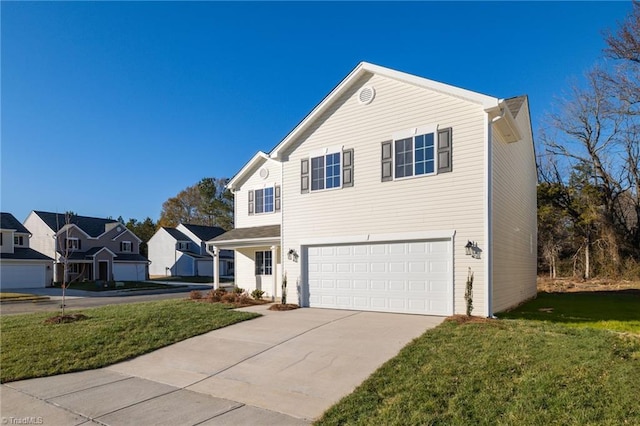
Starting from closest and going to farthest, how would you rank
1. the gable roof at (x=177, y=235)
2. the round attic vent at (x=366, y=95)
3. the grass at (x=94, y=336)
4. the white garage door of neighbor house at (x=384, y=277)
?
1. the grass at (x=94, y=336)
2. the white garage door of neighbor house at (x=384, y=277)
3. the round attic vent at (x=366, y=95)
4. the gable roof at (x=177, y=235)

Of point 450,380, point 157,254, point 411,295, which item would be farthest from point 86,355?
point 157,254

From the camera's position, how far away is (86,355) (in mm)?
7531

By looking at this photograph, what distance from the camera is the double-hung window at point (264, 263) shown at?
16531mm

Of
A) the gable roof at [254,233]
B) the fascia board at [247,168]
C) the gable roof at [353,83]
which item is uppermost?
the gable roof at [353,83]

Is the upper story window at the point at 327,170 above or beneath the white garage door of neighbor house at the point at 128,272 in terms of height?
above

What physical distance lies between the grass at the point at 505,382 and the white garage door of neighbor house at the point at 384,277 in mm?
2606

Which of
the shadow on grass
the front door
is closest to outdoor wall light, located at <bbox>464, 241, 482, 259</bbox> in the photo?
the shadow on grass

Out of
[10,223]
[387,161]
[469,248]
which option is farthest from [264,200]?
[10,223]

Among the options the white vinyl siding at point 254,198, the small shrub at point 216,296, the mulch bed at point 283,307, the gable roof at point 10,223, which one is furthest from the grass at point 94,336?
the gable roof at point 10,223

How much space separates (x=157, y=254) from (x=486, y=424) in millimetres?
49551

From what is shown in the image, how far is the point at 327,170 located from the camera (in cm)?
1299

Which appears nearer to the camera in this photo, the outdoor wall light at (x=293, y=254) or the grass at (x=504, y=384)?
the grass at (x=504, y=384)

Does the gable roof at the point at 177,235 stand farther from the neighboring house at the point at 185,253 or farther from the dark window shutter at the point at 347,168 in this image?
the dark window shutter at the point at 347,168

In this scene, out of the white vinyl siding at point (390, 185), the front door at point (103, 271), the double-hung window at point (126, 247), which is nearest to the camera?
the white vinyl siding at point (390, 185)
